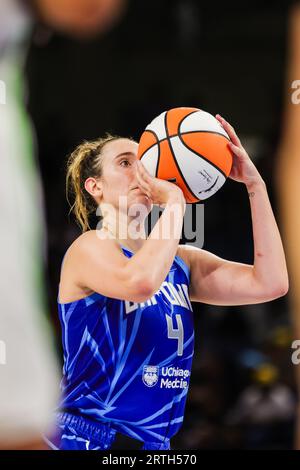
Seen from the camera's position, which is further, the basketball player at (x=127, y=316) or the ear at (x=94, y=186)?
the ear at (x=94, y=186)

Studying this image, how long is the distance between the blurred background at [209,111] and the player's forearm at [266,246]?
8.23ft

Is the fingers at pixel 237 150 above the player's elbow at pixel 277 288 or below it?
above

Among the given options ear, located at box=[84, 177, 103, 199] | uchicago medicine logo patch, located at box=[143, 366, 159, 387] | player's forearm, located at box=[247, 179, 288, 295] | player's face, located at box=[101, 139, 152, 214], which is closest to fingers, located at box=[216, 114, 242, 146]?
player's forearm, located at box=[247, 179, 288, 295]

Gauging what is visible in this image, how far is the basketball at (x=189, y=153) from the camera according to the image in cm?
315

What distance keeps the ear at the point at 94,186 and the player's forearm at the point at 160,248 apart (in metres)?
0.54

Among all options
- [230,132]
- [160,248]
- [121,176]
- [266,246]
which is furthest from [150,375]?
[230,132]

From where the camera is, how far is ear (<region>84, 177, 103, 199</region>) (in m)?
3.41

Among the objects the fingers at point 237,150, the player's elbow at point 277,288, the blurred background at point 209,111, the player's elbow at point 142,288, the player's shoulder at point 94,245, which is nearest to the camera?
the player's elbow at point 142,288

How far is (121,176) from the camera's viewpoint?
10.9ft

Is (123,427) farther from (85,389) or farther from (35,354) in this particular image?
(35,354)

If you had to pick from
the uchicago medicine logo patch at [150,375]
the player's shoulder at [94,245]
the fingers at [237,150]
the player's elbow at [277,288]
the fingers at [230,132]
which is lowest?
the uchicago medicine logo patch at [150,375]

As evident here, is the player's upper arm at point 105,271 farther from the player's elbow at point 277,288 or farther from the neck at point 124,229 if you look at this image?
the player's elbow at point 277,288

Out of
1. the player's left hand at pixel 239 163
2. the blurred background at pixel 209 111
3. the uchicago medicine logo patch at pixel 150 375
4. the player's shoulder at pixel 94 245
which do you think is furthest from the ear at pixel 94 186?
the blurred background at pixel 209 111

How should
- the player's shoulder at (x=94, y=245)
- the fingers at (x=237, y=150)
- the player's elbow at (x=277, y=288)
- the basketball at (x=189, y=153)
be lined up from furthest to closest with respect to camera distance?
the player's elbow at (x=277, y=288) → the fingers at (x=237, y=150) → the basketball at (x=189, y=153) → the player's shoulder at (x=94, y=245)
